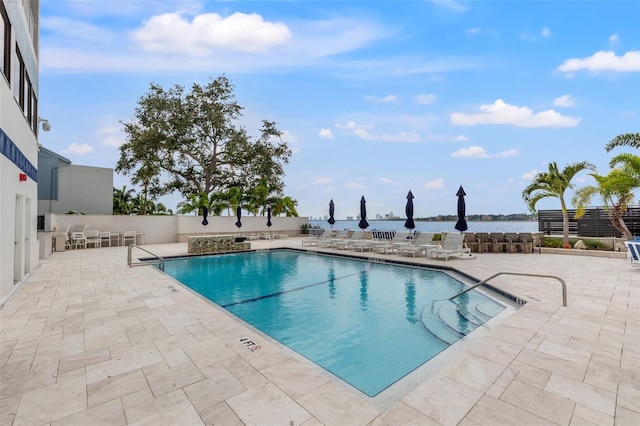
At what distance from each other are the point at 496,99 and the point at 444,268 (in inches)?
462

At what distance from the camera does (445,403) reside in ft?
7.70

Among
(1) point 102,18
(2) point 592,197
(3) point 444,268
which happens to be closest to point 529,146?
(2) point 592,197

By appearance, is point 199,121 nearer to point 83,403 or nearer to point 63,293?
point 63,293

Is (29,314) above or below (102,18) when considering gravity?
below

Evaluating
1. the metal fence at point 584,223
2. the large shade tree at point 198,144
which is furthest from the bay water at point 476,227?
the metal fence at point 584,223

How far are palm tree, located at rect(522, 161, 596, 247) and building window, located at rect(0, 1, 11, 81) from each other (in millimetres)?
18059

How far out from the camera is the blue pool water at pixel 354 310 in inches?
151

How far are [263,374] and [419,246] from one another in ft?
31.7

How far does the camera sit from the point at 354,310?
576cm

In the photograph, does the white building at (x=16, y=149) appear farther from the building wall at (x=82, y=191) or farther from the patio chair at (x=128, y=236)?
the building wall at (x=82, y=191)

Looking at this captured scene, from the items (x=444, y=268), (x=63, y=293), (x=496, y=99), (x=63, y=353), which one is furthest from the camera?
(x=496, y=99)

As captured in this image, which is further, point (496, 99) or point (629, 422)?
point (496, 99)

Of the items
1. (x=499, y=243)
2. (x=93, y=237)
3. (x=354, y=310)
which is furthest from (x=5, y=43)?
(x=499, y=243)

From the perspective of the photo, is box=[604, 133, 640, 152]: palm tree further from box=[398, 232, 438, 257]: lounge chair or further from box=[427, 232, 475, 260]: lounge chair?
box=[398, 232, 438, 257]: lounge chair
